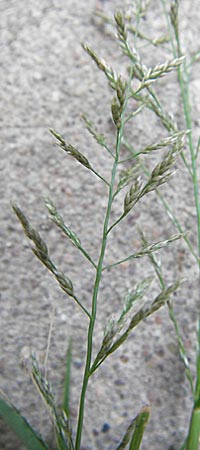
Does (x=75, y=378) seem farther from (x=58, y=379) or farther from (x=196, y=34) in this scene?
(x=196, y=34)

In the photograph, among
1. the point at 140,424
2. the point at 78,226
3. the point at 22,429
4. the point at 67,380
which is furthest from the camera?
the point at 78,226

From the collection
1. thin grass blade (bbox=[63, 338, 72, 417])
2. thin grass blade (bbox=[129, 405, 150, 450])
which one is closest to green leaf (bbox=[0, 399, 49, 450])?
thin grass blade (bbox=[63, 338, 72, 417])

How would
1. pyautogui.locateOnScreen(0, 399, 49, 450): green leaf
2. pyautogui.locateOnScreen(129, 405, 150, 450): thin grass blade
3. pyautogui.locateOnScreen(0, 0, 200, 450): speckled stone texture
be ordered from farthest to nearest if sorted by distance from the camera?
pyautogui.locateOnScreen(0, 0, 200, 450): speckled stone texture, pyautogui.locateOnScreen(0, 399, 49, 450): green leaf, pyautogui.locateOnScreen(129, 405, 150, 450): thin grass blade

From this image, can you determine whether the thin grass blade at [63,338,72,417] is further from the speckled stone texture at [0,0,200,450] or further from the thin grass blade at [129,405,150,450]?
the thin grass blade at [129,405,150,450]

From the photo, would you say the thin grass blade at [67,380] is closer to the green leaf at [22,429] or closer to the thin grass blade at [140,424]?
the green leaf at [22,429]

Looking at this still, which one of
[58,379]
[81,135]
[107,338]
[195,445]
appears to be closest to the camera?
[107,338]

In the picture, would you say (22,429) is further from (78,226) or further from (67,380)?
(78,226)

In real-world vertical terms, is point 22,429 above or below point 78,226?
below

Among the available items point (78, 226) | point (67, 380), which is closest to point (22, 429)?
point (67, 380)

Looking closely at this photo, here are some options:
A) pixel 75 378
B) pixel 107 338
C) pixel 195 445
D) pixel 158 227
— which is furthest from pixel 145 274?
pixel 107 338
